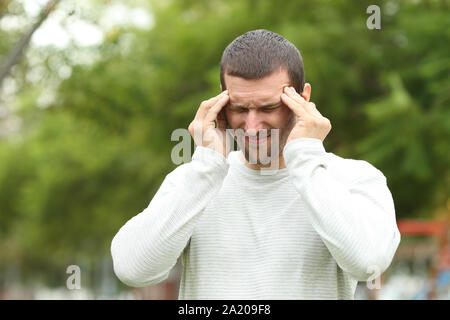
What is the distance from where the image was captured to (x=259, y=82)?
2.68 m

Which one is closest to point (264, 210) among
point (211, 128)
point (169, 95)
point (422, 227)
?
point (211, 128)

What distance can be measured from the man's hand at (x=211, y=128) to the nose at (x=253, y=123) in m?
0.11

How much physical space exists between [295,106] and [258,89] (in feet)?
0.47

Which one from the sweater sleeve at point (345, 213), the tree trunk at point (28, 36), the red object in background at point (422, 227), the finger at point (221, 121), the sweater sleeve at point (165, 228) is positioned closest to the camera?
the sweater sleeve at point (345, 213)

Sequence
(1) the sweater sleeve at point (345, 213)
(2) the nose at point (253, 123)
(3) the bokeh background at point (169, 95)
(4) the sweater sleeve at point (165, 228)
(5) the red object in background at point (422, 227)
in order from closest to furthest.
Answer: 1. (1) the sweater sleeve at point (345, 213)
2. (4) the sweater sleeve at point (165, 228)
3. (2) the nose at point (253, 123)
4. (3) the bokeh background at point (169, 95)
5. (5) the red object in background at point (422, 227)

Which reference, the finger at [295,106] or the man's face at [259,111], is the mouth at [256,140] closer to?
the man's face at [259,111]

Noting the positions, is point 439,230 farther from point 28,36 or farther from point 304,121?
point 304,121

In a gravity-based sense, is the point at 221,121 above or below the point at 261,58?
below

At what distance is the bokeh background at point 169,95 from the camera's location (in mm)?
9609

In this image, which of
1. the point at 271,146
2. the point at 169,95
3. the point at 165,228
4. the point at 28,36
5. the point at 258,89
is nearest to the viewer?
the point at 165,228

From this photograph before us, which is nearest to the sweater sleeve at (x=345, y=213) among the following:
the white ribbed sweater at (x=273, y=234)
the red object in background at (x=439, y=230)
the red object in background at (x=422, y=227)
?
the white ribbed sweater at (x=273, y=234)

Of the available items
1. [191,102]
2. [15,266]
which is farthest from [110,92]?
[15,266]

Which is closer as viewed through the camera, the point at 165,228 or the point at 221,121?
the point at 165,228
